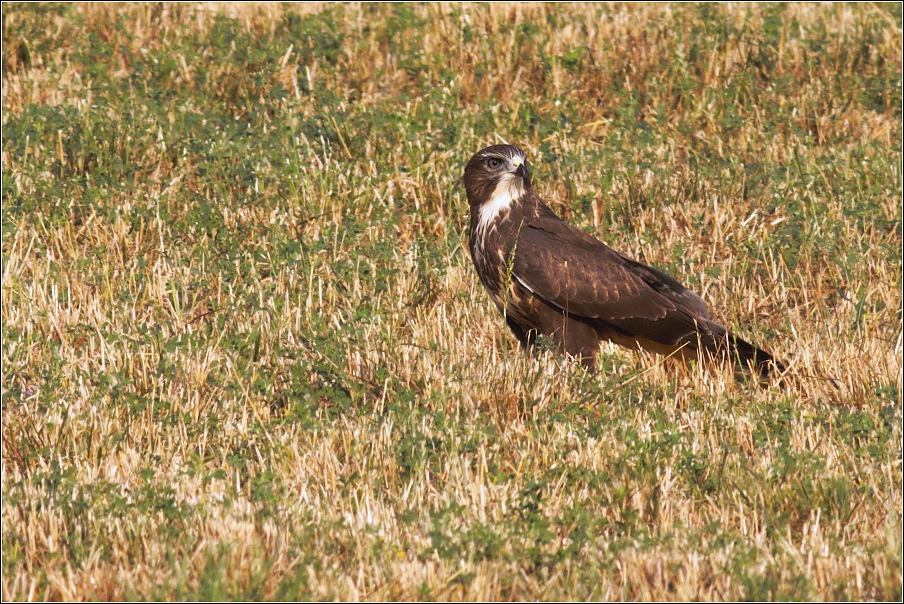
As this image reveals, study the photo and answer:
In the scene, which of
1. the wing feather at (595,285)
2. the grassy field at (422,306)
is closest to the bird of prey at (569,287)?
the wing feather at (595,285)

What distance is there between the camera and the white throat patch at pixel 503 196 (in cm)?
619

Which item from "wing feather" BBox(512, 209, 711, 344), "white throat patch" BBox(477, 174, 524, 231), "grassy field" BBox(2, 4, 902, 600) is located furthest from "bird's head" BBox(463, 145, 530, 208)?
"grassy field" BBox(2, 4, 902, 600)

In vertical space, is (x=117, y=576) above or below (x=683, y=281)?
above

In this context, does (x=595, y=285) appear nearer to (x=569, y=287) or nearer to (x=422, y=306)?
(x=569, y=287)

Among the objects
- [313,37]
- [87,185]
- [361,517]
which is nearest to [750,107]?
[313,37]

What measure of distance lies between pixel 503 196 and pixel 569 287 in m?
0.61

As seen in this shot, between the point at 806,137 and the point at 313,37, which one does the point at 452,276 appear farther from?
the point at 313,37

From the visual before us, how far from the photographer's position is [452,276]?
6777 millimetres

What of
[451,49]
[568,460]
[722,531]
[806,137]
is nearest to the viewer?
[722,531]

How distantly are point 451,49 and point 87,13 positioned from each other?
10.5 feet

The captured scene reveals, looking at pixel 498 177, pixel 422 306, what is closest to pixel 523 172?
pixel 498 177

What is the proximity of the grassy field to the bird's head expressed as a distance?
65 cm

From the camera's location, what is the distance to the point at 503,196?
621 centimetres

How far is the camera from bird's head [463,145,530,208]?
20.4ft
